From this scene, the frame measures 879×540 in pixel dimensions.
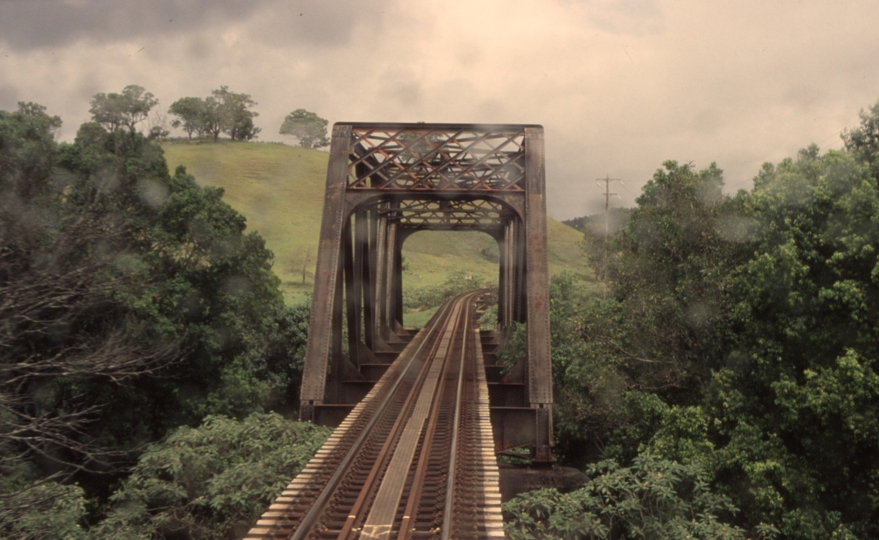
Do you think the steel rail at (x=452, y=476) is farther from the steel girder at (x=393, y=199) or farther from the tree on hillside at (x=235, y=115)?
the tree on hillside at (x=235, y=115)

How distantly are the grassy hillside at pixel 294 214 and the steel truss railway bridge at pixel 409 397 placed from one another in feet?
132

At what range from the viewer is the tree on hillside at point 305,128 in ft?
437

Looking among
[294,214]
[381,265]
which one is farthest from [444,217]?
[294,214]

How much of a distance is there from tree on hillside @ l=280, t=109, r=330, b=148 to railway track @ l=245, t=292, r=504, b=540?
416 ft

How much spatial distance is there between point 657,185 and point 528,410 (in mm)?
11468

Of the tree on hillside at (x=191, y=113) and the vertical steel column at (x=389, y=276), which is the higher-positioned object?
the tree on hillside at (x=191, y=113)

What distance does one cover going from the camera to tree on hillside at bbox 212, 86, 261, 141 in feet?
381

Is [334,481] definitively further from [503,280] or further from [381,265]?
[503,280]

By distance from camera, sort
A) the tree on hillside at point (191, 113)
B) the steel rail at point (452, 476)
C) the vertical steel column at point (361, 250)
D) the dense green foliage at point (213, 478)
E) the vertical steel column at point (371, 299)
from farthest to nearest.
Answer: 1. the tree on hillside at point (191, 113)
2. the vertical steel column at point (371, 299)
3. the vertical steel column at point (361, 250)
4. the dense green foliage at point (213, 478)
5. the steel rail at point (452, 476)

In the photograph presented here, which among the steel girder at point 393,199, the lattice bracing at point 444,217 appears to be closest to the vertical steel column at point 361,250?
the steel girder at point 393,199

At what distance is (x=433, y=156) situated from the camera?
13445mm

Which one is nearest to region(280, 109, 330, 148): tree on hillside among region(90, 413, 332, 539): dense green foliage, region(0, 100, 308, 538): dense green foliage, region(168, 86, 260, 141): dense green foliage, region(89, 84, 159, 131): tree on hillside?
region(168, 86, 260, 141): dense green foliage

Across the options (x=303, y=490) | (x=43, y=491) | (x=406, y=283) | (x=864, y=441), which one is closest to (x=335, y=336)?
(x=43, y=491)

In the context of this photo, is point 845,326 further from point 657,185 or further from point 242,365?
point 242,365
